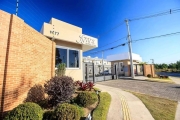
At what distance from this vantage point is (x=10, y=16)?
3377 millimetres

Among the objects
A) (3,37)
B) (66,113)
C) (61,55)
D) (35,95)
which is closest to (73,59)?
(61,55)

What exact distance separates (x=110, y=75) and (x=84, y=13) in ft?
34.6

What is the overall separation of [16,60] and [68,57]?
19.2 feet

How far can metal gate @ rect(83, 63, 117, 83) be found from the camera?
1075cm

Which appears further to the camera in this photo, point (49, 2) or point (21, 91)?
point (49, 2)

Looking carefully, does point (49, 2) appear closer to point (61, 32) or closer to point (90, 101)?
point (61, 32)

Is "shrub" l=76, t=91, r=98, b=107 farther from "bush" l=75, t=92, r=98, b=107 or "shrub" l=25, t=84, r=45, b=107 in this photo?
"shrub" l=25, t=84, r=45, b=107

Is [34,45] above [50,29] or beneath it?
beneath

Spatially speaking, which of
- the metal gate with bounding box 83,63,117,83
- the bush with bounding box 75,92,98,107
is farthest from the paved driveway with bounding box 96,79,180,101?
the bush with bounding box 75,92,98,107

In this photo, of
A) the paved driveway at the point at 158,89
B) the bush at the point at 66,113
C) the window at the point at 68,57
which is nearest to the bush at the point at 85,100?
the bush at the point at 66,113

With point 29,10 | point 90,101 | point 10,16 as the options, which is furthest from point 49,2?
point 90,101

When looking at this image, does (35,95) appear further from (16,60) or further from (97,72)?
(97,72)

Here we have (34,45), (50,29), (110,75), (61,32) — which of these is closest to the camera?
(34,45)

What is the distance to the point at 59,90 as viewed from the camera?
14.2 ft
